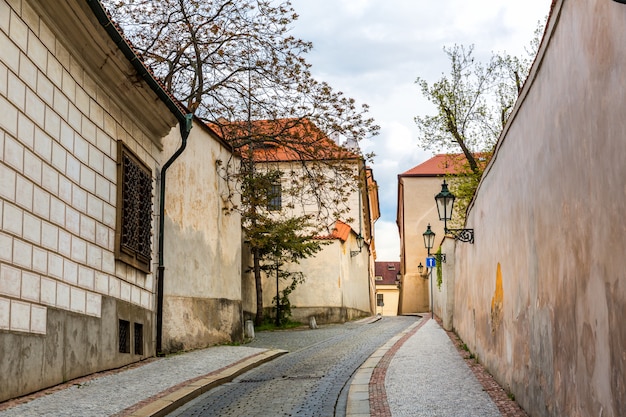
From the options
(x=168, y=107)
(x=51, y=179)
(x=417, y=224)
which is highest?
(x=417, y=224)

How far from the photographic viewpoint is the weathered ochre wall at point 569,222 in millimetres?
4684

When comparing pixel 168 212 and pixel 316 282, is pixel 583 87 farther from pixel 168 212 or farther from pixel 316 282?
pixel 316 282

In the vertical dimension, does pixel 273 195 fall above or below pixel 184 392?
above

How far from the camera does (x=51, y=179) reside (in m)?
9.97

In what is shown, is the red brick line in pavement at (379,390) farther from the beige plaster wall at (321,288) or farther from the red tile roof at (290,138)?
the beige plaster wall at (321,288)

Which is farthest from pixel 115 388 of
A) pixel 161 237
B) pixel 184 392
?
pixel 161 237

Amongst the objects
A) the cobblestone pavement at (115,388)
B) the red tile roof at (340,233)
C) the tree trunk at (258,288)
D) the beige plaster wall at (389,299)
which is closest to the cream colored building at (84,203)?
the cobblestone pavement at (115,388)

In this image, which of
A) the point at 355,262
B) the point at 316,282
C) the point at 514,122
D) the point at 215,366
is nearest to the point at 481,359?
the point at 215,366

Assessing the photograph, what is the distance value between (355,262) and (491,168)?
30471 mm

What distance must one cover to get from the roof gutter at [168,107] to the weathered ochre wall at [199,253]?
0.29 m

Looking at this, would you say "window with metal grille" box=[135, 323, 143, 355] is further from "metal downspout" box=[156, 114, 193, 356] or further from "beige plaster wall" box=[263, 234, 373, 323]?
"beige plaster wall" box=[263, 234, 373, 323]

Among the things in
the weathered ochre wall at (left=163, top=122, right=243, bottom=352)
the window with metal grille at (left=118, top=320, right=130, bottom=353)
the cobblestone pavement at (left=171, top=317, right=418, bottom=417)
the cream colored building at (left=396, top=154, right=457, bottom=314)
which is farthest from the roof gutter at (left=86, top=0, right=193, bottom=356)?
the cream colored building at (left=396, top=154, right=457, bottom=314)

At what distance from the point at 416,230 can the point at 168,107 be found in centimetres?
4110

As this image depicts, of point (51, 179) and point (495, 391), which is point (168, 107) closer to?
point (51, 179)
